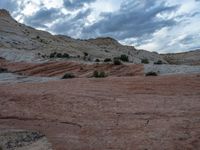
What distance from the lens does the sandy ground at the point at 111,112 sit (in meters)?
12.8

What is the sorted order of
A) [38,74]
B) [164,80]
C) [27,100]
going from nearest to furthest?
1. [27,100]
2. [164,80]
3. [38,74]

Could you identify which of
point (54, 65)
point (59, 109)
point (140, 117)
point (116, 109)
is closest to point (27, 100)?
point (59, 109)

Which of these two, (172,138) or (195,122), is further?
(195,122)

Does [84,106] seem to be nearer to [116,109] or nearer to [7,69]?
[116,109]

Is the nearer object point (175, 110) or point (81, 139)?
point (81, 139)

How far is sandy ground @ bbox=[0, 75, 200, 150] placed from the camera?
12820 millimetres

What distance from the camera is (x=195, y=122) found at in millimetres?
14234

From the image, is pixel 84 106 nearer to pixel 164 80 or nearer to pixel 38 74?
pixel 164 80

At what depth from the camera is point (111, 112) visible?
1666 cm

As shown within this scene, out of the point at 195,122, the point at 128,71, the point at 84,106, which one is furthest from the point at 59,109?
the point at 128,71

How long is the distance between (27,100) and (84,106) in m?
3.70

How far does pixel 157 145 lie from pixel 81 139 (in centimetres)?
261

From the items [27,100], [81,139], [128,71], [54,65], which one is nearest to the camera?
[81,139]

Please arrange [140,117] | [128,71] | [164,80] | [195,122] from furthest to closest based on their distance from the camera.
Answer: [128,71], [164,80], [140,117], [195,122]
